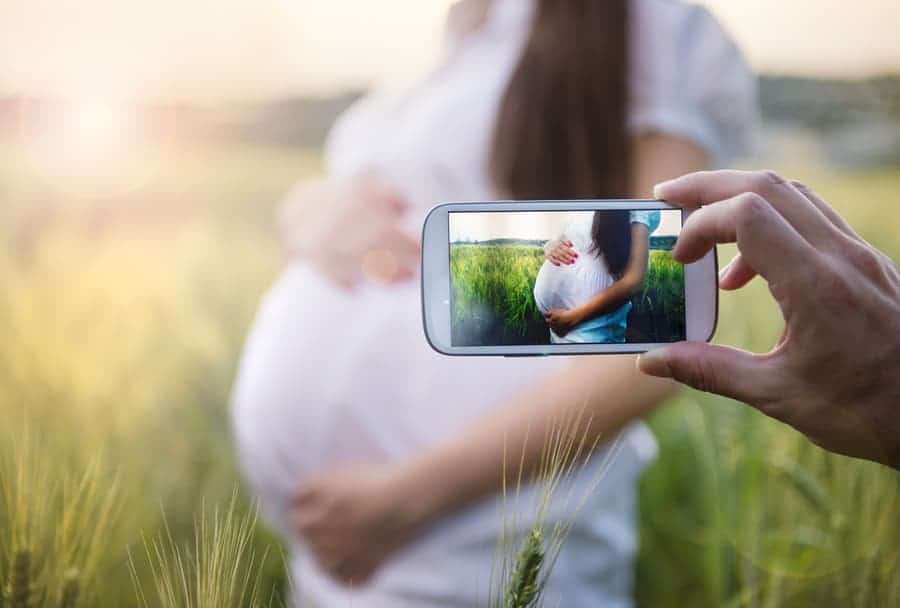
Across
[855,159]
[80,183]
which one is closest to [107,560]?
[80,183]

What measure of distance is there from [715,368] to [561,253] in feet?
0.50

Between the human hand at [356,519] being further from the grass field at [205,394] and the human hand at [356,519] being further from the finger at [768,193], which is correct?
the finger at [768,193]

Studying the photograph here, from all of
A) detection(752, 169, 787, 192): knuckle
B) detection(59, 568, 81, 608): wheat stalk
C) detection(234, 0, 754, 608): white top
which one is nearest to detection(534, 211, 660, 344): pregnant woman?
detection(752, 169, 787, 192): knuckle

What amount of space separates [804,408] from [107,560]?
25.8 inches

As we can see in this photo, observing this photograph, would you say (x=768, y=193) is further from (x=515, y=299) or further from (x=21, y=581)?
(x=21, y=581)

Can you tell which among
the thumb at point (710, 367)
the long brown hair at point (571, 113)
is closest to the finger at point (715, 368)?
the thumb at point (710, 367)

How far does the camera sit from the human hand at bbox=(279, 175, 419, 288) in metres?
0.94

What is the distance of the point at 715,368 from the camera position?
0.56 m

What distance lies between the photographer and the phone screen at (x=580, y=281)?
0.63 m

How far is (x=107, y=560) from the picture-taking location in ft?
2.57

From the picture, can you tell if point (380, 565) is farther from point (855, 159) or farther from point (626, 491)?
point (855, 159)

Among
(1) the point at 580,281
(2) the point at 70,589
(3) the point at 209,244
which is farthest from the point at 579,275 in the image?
Result: (3) the point at 209,244

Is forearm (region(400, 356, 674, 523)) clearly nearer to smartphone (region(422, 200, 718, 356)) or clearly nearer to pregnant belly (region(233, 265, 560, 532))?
pregnant belly (region(233, 265, 560, 532))

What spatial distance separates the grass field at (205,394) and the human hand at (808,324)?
37cm
